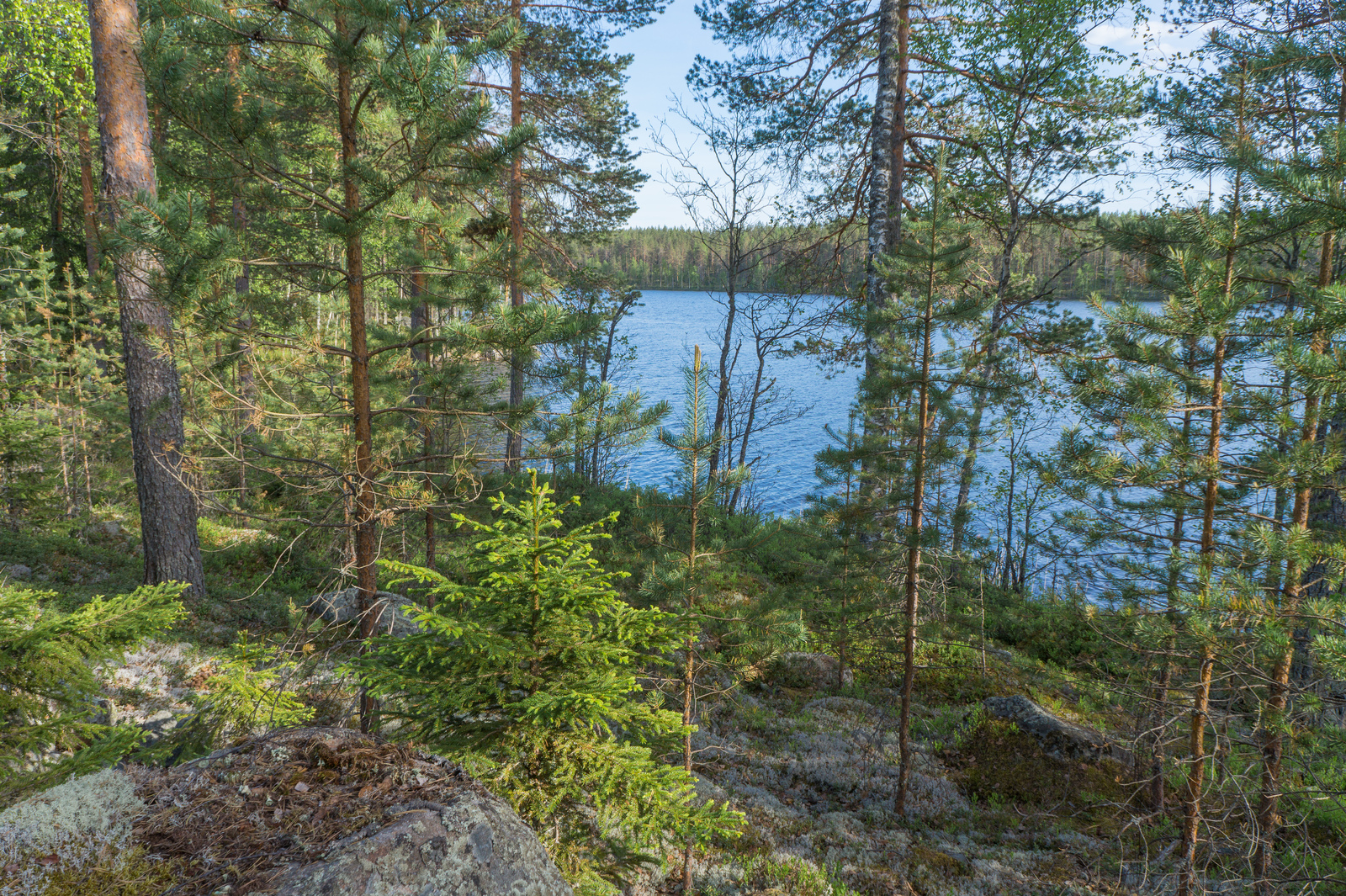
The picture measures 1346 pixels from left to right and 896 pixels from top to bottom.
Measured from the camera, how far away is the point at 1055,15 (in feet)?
36.7

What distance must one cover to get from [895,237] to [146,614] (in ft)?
39.2

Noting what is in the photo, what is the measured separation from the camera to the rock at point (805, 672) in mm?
11328

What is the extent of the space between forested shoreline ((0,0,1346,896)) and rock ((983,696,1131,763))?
59 millimetres

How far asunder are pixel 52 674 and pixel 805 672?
418 inches

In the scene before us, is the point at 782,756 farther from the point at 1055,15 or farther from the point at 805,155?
the point at 1055,15

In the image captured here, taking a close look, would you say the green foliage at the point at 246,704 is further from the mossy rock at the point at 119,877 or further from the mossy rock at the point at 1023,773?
the mossy rock at the point at 1023,773

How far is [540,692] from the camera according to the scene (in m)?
2.88

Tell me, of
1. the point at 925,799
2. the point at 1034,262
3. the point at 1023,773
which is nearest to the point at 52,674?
the point at 925,799

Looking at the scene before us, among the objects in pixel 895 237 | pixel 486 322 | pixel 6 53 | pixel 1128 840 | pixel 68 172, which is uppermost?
pixel 6 53

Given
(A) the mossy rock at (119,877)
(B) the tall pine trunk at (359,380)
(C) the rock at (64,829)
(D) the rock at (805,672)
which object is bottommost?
(D) the rock at (805,672)

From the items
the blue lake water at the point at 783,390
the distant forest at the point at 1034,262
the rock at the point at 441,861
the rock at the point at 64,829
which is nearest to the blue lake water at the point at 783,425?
the blue lake water at the point at 783,390

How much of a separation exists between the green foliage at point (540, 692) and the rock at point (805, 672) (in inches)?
337

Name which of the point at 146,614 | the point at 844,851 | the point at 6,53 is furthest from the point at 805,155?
the point at 6,53

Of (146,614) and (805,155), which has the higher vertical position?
(805,155)
